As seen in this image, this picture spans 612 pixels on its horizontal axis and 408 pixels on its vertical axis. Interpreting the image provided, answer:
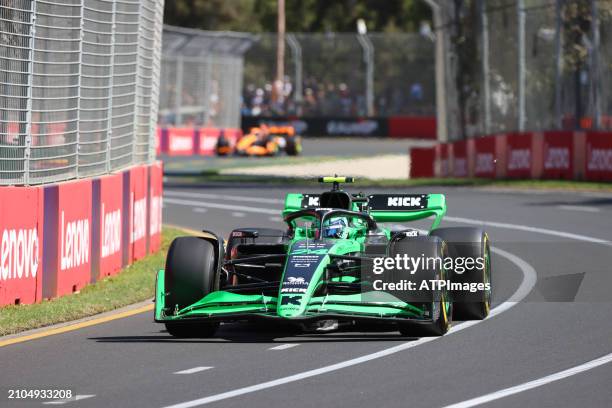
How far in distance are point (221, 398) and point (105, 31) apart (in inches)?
359

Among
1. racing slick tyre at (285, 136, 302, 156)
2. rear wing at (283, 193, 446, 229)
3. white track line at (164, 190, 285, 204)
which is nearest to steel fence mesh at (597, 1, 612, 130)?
white track line at (164, 190, 285, 204)

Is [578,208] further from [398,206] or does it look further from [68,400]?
[68,400]

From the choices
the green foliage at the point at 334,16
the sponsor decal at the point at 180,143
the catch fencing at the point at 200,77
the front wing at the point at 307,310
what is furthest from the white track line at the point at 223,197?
the green foliage at the point at 334,16

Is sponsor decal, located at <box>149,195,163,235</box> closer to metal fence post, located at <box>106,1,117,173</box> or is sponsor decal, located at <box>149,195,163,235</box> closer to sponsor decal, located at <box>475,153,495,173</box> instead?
metal fence post, located at <box>106,1,117,173</box>

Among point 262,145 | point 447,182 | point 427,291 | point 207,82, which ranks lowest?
point 427,291

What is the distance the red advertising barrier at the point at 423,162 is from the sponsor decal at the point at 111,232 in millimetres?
22363

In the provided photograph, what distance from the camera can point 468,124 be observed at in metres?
37.7

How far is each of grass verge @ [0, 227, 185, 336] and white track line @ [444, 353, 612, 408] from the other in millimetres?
4549

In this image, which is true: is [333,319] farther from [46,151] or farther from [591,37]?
[591,37]

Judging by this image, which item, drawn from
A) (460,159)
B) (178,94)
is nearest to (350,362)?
(460,159)

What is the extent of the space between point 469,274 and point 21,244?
3961 mm

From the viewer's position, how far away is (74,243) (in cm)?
1515

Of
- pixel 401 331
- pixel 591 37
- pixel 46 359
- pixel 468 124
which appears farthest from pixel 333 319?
pixel 468 124

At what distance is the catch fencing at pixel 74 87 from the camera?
14.3m
